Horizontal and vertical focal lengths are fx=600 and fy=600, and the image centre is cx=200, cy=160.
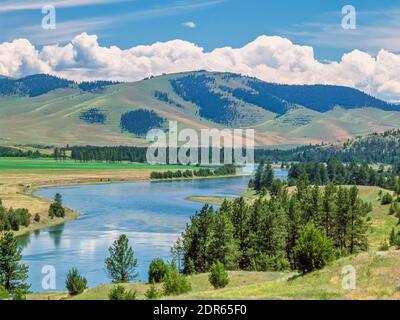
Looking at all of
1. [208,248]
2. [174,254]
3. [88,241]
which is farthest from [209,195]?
[208,248]

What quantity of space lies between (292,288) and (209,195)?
145 m

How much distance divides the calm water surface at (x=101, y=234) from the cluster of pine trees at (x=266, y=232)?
1005 centimetres

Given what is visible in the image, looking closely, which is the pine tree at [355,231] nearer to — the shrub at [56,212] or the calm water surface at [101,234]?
the calm water surface at [101,234]

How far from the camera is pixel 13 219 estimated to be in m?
129

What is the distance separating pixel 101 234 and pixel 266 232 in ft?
149

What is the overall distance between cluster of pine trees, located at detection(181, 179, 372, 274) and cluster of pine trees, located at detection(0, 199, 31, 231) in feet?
183

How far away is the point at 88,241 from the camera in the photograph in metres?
110

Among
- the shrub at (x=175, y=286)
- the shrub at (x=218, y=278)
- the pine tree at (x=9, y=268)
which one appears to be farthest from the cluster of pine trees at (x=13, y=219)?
the shrub at (x=175, y=286)

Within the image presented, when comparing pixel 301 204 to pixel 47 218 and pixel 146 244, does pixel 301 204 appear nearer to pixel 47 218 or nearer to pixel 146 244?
pixel 146 244

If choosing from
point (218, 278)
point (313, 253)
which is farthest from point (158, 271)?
point (313, 253)

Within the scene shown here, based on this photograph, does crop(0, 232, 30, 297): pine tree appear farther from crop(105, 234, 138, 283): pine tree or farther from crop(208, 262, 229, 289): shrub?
crop(208, 262, 229, 289): shrub

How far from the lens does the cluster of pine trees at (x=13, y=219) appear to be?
12612 centimetres

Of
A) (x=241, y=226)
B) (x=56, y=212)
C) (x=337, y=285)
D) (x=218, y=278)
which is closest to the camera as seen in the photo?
(x=337, y=285)

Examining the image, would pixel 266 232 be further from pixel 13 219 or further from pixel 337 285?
pixel 13 219
